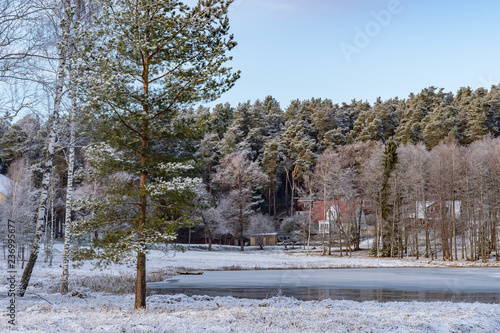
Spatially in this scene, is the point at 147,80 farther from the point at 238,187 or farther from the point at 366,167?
the point at 238,187

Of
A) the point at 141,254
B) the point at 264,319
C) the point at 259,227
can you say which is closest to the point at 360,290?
the point at 264,319

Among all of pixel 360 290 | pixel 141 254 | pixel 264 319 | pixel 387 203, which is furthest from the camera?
pixel 387 203

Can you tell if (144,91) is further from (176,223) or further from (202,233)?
(202,233)

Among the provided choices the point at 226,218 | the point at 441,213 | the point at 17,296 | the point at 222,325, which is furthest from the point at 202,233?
the point at 222,325

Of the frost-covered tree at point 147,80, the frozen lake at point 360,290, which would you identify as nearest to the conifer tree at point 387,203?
the frozen lake at point 360,290

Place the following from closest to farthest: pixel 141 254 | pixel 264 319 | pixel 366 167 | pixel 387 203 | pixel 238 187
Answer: pixel 264 319, pixel 141 254, pixel 387 203, pixel 366 167, pixel 238 187

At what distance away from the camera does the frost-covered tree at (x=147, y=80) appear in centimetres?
1039

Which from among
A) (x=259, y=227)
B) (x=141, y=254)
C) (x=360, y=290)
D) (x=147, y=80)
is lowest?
(x=360, y=290)

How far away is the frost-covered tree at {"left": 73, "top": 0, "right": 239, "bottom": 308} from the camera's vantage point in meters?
10.4

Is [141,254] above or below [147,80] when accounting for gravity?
below

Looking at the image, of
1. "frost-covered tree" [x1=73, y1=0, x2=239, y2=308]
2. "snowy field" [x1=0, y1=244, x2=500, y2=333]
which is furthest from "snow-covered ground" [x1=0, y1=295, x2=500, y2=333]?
"frost-covered tree" [x1=73, y1=0, x2=239, y2=308]

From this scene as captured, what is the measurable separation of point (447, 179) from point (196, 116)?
115 ft

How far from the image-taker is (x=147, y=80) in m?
11.4

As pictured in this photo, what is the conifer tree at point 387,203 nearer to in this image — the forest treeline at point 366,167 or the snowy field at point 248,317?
the forest treeline at point 366,167
